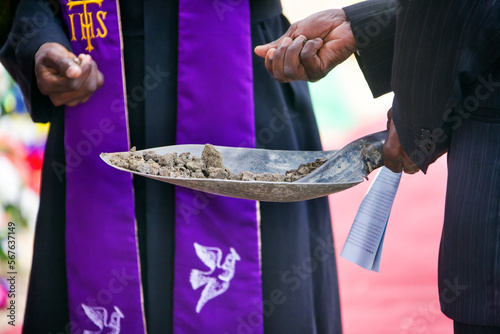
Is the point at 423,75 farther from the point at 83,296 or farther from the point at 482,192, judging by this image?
the point at 83,296

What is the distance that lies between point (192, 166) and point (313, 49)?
299 millimetres

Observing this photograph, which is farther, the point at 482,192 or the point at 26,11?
the point at 26,11

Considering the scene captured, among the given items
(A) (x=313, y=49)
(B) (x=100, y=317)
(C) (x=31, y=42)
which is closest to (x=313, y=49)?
(A) (x=313, y=49)

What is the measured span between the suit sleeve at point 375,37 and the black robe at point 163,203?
0.99 feet

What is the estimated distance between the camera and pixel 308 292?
114 cm

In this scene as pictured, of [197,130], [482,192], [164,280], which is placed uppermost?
[197,130]

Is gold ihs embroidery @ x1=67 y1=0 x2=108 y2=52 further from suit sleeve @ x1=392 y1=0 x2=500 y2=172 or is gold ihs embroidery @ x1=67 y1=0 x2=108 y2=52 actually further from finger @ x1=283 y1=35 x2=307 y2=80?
suit sleeve @ x1=392 y1=0 x2=500 y2=172

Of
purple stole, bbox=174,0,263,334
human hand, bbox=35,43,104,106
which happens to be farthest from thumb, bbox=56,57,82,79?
purple stole, bbox=174,0,263,334

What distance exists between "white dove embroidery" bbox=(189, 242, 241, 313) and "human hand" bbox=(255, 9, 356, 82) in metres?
0.42

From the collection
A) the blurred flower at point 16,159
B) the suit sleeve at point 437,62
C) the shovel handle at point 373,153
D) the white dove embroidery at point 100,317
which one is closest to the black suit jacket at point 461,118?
the suit sleeve at point 437,62

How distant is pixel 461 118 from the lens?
0.67 m

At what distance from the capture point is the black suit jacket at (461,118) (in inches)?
23.6

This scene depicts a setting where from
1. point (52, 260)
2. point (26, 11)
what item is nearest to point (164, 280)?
point (52, 260)

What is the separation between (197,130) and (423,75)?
0.60 m
